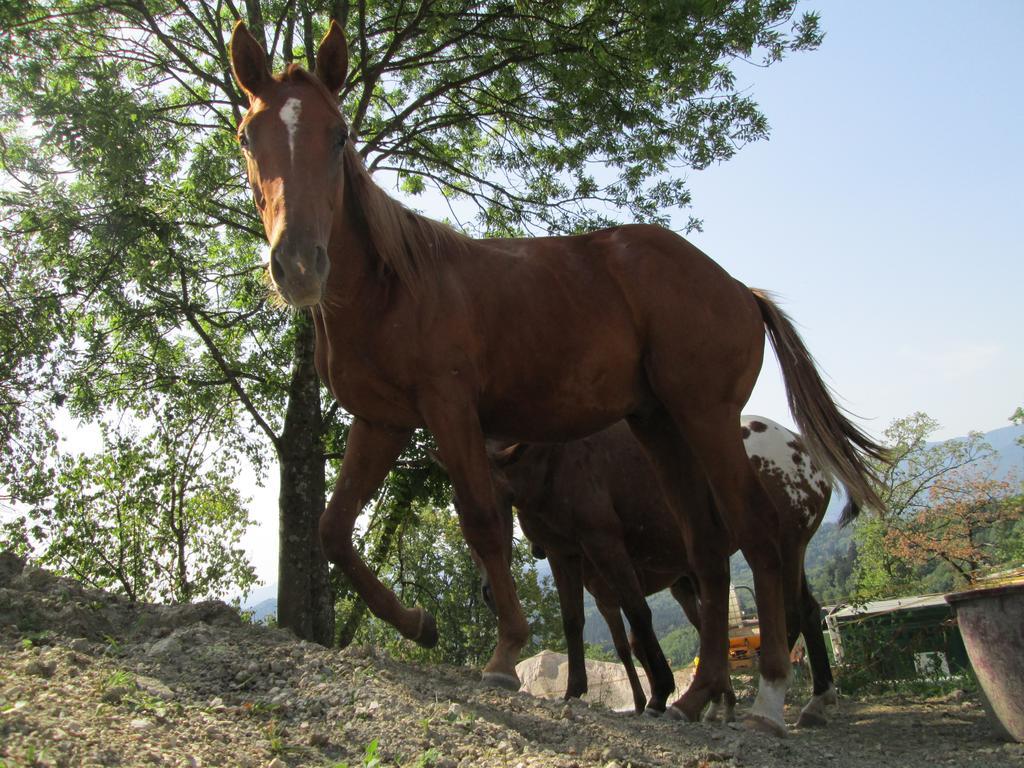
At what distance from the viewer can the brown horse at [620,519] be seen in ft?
22.7

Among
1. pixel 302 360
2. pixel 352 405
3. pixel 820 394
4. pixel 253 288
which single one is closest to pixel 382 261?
pixel 352 405

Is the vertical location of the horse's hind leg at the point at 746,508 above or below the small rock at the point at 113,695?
above

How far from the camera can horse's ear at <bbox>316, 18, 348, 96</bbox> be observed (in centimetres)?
425

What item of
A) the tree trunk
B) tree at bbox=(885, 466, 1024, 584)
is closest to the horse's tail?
the tree trunk

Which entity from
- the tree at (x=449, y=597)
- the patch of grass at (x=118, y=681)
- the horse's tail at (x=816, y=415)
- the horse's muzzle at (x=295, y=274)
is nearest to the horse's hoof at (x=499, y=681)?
the patch of grass at (x=118, y=681)

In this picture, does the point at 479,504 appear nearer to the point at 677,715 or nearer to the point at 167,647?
the point at 167,647

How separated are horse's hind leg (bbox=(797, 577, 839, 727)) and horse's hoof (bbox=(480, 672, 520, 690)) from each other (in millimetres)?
3762

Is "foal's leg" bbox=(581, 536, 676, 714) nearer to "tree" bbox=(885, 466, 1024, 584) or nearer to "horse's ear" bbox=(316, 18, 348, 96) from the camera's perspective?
"horse's ear" bbox=(316, 18, 348, 96)

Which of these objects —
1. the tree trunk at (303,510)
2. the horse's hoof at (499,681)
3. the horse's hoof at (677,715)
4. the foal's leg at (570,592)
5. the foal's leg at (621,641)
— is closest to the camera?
the horse's hoof at (499,681)

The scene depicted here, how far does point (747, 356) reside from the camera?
4.64 metres

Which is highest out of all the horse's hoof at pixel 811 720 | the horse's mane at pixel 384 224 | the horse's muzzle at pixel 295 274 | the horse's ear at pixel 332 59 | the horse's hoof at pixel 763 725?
the horse's ear at pixel 332 59

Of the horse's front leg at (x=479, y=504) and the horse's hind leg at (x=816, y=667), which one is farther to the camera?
the horse's hind leg at (x=816, y=667)

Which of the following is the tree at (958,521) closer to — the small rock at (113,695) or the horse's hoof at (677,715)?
the horse's hoof at (677,715)

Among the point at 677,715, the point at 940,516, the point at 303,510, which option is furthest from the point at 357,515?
the point at 940,516
